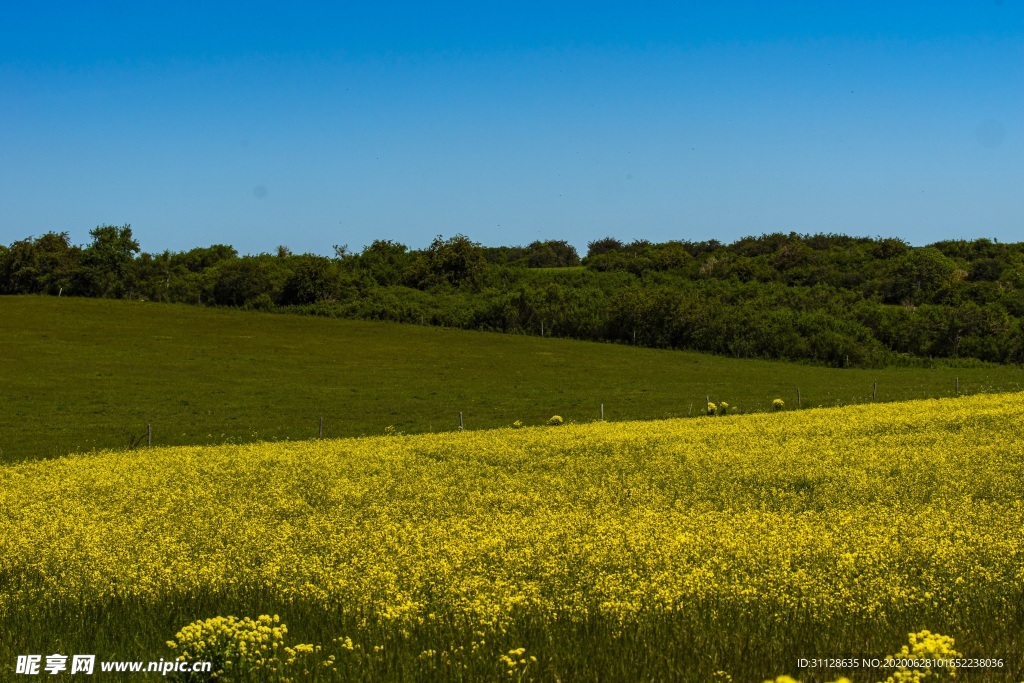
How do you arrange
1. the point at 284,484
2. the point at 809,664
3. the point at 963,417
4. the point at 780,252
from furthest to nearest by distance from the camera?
the point at 780,252, the point at 963,417, the point at 284,484, the point at 809,664

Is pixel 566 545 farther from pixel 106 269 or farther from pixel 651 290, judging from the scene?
pixel 106 269

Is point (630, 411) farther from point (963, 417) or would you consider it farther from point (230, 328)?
point (230, 328)

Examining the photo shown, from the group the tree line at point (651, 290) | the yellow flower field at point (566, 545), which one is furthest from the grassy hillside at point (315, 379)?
the yellow flower field at point (566, 545)

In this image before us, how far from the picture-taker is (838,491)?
21.1m

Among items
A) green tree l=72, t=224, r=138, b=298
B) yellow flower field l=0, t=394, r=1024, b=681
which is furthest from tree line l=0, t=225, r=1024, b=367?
yellow flower field l=0, t=394, r=1024, b=681

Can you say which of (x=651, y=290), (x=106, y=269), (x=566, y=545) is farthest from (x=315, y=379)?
(x=106, y=269)

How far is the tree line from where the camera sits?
302 feet

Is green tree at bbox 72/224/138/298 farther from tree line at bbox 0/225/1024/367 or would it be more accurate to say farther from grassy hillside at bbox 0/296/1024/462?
grassy hillside at bbox 0/296/1024/462

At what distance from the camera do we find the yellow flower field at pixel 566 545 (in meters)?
11.8

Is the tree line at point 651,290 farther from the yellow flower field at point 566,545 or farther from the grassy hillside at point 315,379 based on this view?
the yellow flower field at point 566,545

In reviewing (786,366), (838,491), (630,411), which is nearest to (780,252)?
(786,366)

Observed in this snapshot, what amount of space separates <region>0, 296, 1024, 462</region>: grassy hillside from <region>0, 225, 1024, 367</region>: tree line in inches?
293

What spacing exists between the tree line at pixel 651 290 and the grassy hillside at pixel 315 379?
7.45 m

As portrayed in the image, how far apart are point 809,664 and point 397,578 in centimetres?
674
